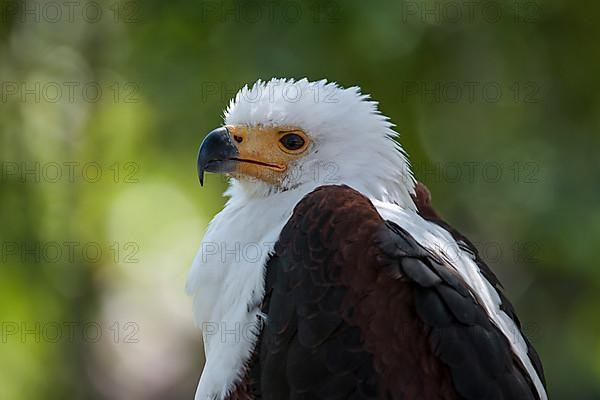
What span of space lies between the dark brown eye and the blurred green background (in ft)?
8.28

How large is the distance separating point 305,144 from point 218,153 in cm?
39

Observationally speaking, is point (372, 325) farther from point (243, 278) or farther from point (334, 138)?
point (334, 138)

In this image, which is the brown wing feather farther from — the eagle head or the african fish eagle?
the eagle head

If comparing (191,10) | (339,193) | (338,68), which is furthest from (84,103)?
(339,193)

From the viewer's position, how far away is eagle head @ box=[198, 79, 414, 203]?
4.38 m

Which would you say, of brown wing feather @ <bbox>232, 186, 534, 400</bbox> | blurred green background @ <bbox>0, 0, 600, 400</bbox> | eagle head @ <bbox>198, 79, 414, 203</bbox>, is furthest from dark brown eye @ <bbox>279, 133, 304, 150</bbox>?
blurred green background @ <bbox>0, 0, 600, 400</bbox>

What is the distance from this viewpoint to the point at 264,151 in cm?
447

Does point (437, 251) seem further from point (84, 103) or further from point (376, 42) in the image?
point (84, 103)

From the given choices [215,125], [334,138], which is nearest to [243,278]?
[334,138]

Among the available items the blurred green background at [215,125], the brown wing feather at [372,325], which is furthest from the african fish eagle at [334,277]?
the blurred green background at [215,125]

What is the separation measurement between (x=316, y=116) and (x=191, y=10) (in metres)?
3.36

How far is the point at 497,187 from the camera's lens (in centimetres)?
782

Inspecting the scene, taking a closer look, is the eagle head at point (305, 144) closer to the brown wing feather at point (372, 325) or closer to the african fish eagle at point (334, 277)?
the african fish eagle at point (334, 277)

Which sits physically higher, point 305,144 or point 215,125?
point 305,144
